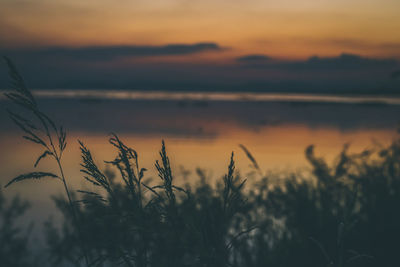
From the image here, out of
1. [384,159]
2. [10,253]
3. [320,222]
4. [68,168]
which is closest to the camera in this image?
[320,222]

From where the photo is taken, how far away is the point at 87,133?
19359mm

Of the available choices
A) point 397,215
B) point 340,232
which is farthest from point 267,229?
point 340,232

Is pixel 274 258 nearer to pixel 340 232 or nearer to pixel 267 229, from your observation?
pixel 267 229

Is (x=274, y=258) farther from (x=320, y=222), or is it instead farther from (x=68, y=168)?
(x=68, y=168)

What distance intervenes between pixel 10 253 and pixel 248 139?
46.3 ft

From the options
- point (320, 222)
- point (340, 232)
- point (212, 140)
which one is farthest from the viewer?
point (212, 140)

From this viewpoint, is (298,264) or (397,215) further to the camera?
(397,215)

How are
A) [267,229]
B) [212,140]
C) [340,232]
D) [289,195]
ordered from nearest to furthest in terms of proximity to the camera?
[340,232] < [267,229] < [289,195] < [212,140]

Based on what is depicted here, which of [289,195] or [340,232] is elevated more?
[340,232]

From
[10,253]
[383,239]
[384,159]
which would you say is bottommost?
[10,253]

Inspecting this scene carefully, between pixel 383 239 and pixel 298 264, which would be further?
pixel 383 239

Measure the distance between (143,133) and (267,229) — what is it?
16512 millimetres

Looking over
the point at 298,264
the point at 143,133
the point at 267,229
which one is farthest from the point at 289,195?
the point at 143,133

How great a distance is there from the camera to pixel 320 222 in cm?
349
